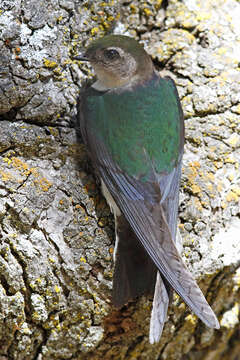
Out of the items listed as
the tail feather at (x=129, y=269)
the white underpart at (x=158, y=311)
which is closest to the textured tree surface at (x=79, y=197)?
the tail feather at (x=129, y=269)

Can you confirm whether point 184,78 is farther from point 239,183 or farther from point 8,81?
point 8,81

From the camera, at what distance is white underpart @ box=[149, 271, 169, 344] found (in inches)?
74.5

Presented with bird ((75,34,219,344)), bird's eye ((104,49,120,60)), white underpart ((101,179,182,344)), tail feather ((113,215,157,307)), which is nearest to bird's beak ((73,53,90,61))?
bird ((75,34,219,344))

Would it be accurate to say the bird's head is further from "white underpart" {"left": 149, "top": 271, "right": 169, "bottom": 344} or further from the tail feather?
"white underpart" {"left": 149, "top": 271, "right": 169, "bottom": 344}

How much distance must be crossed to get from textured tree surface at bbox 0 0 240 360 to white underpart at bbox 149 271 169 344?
0.21 metres

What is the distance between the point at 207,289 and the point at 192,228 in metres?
0.31

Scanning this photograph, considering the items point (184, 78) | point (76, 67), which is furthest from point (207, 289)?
point (76, 67)

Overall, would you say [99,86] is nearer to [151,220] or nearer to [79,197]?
[79,197]

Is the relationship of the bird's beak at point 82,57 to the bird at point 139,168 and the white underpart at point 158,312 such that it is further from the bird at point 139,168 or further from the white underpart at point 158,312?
the white underpart at point 158,312

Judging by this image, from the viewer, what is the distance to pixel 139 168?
2.14 metres

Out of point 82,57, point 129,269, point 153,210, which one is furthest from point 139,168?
point 82,57

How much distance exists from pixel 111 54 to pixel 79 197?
72 centimetres

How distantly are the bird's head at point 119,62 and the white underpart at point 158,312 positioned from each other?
1.01 m

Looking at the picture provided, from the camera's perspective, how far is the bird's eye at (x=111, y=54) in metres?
2.35
